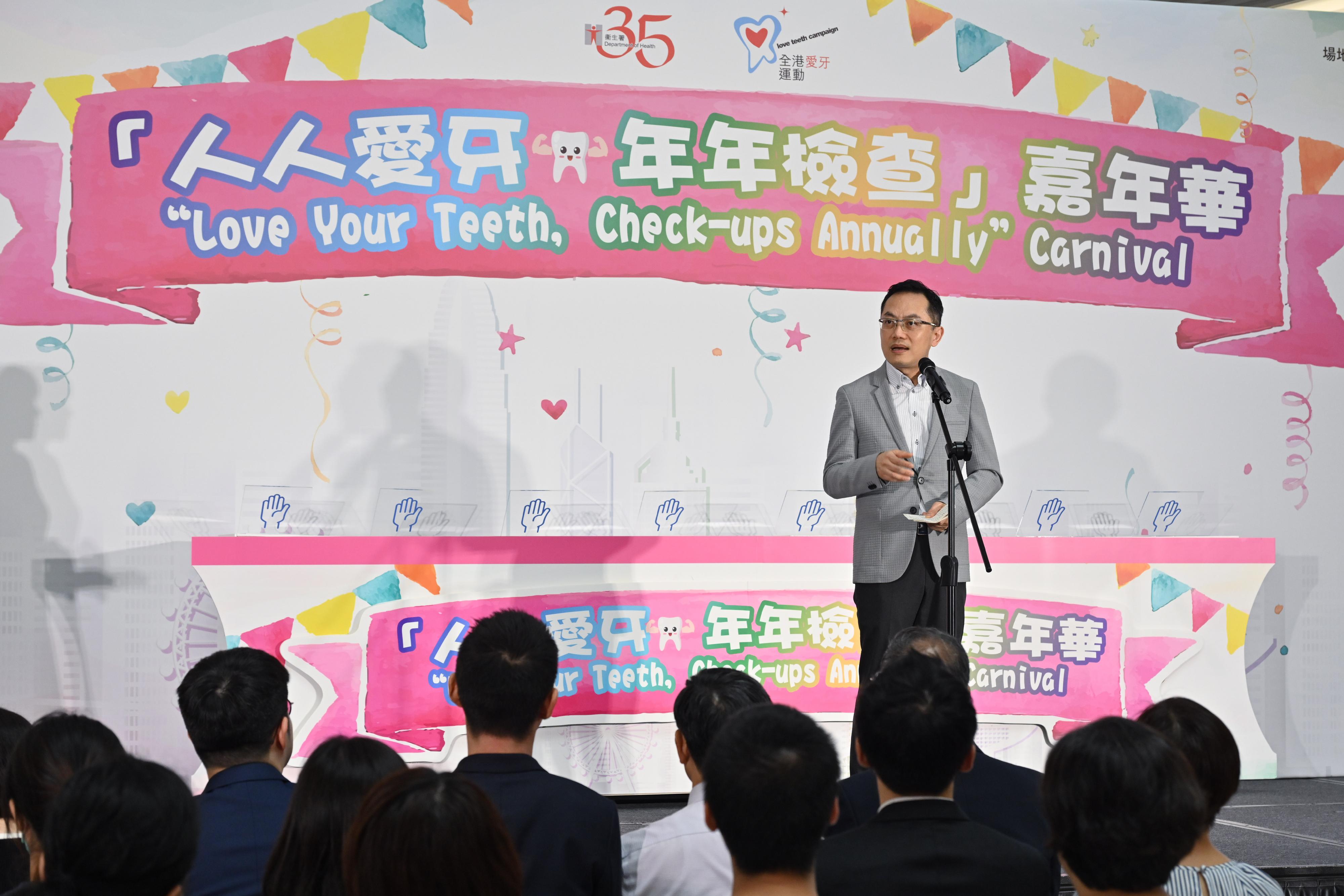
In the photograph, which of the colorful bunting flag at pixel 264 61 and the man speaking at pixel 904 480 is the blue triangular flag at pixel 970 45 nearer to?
the man speaking at pixel 904 480

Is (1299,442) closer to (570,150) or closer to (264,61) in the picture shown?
(570,150)

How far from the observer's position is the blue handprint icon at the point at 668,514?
12.4ft

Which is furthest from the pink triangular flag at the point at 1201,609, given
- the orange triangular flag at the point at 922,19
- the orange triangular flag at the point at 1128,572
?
the orange triangular flag at the point at 922,19

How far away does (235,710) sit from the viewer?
5.98 ft

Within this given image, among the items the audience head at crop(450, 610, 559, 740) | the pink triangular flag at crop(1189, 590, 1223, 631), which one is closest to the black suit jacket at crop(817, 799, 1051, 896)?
the audience head at crop(450, 610, 559, 740)

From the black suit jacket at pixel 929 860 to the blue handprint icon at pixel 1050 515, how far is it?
2657 millimetres

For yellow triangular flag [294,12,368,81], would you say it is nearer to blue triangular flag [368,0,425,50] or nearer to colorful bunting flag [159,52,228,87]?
blue triangular flag [368,0,425,50]

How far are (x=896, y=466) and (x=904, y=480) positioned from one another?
43 mm

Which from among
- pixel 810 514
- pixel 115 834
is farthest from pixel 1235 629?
pixel 115 834

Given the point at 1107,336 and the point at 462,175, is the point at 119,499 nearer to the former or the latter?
the point at 462,175

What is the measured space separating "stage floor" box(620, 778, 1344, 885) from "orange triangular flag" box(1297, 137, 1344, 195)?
2024 mm

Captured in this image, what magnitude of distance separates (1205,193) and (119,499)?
12.0 ft

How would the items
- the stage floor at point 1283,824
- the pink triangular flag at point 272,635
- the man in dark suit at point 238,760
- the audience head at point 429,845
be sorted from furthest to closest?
the pink triangular flag at point 272,635 → the stage floor at point 1283,824 → the man in dark suit at point 238,760 → the audience head at point 429,845

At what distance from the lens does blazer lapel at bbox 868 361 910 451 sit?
3109 mm
